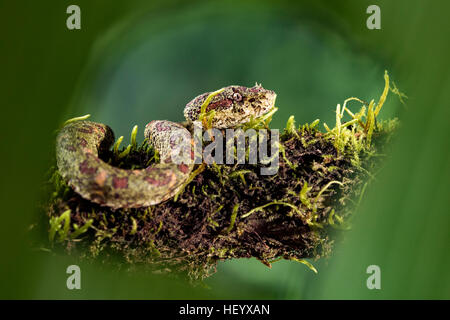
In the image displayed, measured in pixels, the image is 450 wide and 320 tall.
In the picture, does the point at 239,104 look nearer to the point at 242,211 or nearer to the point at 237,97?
the point at 237,97

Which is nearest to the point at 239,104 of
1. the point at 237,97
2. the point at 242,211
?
the point at 237,97

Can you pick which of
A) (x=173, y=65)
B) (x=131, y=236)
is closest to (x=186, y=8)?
(x=173, y=65)

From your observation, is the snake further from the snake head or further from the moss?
the snake head

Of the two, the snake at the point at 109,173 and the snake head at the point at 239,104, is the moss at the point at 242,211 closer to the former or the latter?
the snake at the point at 109,173

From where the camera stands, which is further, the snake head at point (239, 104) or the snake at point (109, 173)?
the snake head at point (239, 104)

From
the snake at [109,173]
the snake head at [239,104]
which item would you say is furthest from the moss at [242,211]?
the snake head at [239,104]

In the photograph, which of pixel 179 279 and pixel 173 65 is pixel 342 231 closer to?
pixel 179 279

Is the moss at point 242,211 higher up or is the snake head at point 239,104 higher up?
the snake head at point 239,104

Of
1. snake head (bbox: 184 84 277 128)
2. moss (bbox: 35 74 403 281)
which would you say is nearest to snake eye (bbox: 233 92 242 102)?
snake head (bbox: 184 84 277 128)

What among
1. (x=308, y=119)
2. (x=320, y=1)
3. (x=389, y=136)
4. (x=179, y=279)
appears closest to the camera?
(x=389, y=136)
